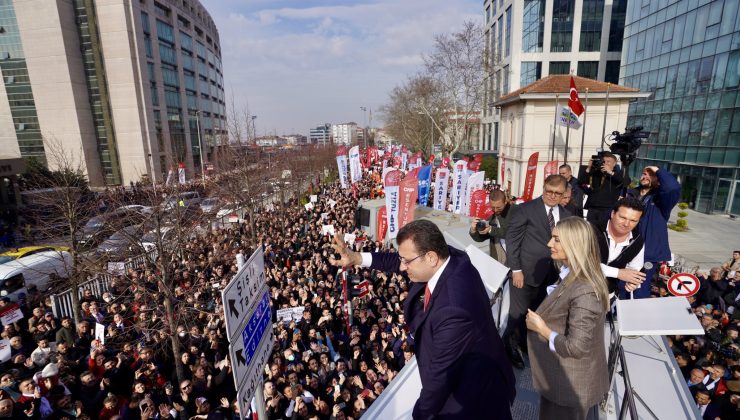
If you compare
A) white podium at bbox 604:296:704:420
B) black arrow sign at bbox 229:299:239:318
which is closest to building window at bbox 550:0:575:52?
white podium at bbox 604:296:704:420

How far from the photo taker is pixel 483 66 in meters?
32.5

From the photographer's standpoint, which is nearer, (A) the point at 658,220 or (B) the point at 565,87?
(A) the point at 658,220

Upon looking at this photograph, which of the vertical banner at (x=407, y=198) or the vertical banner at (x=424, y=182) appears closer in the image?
the vertical banner at (x=407, y=198)

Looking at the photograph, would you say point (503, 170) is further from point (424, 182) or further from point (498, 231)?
point (498, 231)

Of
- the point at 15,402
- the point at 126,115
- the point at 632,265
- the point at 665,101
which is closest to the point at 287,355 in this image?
the point at 15,402

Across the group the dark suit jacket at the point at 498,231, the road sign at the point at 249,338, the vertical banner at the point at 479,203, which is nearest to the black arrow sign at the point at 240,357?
the road sign at the point at 249,338

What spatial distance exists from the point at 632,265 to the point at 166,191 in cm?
1076

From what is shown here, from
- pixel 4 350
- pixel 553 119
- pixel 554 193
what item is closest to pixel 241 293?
pixel 554 193

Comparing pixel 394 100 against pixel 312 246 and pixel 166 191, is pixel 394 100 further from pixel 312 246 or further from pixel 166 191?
pixel 166 191

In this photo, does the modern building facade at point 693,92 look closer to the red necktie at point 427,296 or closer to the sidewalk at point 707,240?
the sidewalk at point 707,240

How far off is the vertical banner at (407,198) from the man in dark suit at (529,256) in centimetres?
804

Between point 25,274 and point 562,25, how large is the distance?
49.5 metres

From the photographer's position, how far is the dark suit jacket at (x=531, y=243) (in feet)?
12.2

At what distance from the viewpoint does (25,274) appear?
39.6 ft
